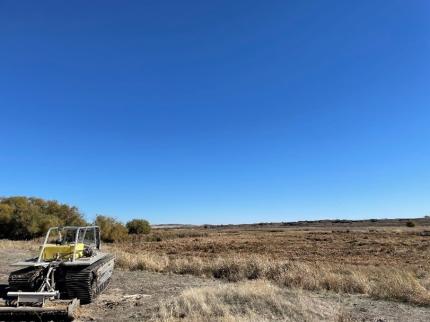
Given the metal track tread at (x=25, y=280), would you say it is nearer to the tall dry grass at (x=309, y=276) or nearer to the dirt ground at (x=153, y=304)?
the dirt ground at (x=153, y=304)

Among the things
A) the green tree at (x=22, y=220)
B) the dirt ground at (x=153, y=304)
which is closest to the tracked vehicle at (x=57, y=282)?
the dirt ground at (x=153, y=304)

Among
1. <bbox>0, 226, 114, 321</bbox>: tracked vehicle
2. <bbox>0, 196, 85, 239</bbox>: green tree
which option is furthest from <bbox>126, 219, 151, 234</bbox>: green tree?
<bbox>0, 226, 114, 321</bbox>: tracked vehicle

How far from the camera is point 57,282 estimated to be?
42.6 feet

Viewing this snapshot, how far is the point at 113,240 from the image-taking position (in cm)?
5950

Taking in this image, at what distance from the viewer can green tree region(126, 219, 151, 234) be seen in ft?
250

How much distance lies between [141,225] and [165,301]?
65229mm

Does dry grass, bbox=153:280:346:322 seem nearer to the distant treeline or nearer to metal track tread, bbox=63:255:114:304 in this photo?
metal track tread, bbox=63:255:114:304

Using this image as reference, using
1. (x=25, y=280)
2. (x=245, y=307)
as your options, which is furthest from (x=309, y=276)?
(x=25, y=280)

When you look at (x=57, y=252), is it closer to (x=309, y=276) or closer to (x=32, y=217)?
(x=309, y=276)

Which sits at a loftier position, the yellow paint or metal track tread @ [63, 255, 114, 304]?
the yellow paint

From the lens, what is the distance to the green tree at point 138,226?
76.2 meters

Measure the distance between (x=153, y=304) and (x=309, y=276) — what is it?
686cm

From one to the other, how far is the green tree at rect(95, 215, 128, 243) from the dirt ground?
1616 inches

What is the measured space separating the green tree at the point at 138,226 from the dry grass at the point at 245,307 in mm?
64281
